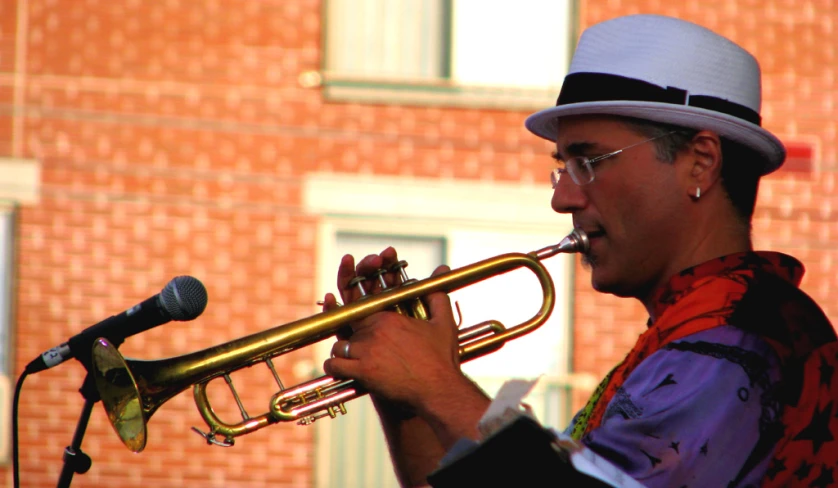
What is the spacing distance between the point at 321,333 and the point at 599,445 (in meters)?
0.90

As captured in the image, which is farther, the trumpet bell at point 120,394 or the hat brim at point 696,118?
the trumpet bell at point 120,394

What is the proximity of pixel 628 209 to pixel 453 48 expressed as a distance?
261 inches

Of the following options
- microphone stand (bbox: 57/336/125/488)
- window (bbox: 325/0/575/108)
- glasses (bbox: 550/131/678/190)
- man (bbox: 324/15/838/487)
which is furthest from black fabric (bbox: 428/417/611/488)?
window (bbox: 325/0/575/108)

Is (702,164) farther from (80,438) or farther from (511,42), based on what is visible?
(511,42)

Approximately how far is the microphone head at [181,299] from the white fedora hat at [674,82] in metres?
0.99

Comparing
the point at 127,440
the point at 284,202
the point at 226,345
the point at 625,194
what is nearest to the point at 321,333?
the point at 226,345

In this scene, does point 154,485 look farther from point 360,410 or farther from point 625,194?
point 625,194

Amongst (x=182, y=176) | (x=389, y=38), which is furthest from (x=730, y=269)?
(x=389, y=38)

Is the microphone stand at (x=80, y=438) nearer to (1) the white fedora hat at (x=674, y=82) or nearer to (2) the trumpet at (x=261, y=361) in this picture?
(2) the trumpet at (x=261, y=361)

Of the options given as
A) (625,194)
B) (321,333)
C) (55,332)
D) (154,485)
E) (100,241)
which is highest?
(625,194)

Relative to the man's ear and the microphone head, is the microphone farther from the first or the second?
Result: the man's ear

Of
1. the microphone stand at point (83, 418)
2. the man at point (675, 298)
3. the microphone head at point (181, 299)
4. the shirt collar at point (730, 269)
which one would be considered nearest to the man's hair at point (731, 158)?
the man at point (675, 298)

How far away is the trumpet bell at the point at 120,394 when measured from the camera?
2768 millimetres

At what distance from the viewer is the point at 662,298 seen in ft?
7.81
